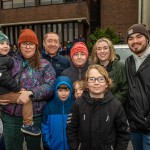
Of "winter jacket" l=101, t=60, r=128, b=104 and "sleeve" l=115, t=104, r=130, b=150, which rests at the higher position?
"winter jacket" l=101, t=60, r=128, b=104

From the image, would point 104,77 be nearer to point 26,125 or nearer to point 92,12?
point 26,125

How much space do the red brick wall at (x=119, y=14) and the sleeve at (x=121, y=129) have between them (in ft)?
73.4

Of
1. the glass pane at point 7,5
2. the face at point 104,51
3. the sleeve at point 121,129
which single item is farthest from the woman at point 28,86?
the glass pane at point 7,5

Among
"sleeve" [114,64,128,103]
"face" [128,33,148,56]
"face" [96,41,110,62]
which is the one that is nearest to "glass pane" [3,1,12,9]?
"face" [96,41,110,62]

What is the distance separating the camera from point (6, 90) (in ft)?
10.8

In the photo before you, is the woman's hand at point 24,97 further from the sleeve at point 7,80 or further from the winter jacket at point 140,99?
the winter jacket at point 140,99

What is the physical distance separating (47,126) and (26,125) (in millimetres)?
285

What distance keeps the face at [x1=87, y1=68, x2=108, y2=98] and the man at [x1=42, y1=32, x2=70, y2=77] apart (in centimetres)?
123

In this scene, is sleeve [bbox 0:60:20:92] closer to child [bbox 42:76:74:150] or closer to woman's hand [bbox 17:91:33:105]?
woman's hand [bbox 17:91:33:105]

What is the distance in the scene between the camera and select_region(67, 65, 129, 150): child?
2.85 meters

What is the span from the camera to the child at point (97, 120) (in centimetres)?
285

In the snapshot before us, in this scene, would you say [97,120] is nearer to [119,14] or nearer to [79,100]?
[79,100]

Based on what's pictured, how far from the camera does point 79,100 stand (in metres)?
2.97

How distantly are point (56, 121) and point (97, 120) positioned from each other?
74 cm
